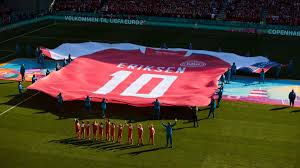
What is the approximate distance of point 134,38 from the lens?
5681 cm

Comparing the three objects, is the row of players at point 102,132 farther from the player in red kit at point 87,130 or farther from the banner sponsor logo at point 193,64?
the banner sponsor logo at point 193,64

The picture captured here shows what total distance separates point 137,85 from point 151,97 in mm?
3087

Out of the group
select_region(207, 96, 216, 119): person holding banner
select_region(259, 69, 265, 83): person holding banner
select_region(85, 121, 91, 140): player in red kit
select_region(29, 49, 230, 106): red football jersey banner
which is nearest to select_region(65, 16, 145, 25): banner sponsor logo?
select_region(29, 49, 230, 106): red football jersey banner

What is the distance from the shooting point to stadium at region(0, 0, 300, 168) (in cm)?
2700

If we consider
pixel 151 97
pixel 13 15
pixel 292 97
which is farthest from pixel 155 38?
pixel 292 97

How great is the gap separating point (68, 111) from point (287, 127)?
1307 centimetres

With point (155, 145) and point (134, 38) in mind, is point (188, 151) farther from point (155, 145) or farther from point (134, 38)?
point (134, 38)

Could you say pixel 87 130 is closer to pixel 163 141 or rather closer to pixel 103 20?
pixel 163 141

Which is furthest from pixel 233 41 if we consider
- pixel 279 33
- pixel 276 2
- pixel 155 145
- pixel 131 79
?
pixel 155 145

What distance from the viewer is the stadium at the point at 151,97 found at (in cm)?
2700

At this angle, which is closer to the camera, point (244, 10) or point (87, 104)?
point (87, 104)

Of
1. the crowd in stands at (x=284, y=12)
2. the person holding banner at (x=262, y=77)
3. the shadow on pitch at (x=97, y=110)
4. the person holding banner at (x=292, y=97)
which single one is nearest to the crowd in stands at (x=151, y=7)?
the crowd in stands at (x=284, y=12)

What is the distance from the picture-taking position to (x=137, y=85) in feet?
120

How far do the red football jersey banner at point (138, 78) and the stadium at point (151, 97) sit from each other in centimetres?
7
